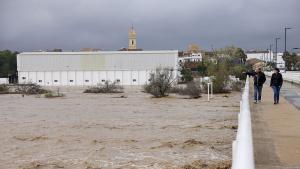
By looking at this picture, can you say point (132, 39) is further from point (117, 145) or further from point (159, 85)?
point (117, 145)

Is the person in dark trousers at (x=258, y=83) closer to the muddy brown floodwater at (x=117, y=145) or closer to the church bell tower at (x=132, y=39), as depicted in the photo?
the muddy brown floodwater at (x=117, y=145)

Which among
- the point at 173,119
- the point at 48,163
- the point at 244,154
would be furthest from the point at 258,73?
the point at 244,154

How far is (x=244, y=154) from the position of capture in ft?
14.7

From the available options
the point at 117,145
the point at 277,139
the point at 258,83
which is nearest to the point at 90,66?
the point at 258,83

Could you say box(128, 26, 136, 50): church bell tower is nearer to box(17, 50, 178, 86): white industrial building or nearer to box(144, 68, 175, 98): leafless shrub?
box(17, 50, 178, 86): white industrial building

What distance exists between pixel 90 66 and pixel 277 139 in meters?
114

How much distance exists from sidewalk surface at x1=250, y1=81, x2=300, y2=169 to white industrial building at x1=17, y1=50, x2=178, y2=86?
105314mm

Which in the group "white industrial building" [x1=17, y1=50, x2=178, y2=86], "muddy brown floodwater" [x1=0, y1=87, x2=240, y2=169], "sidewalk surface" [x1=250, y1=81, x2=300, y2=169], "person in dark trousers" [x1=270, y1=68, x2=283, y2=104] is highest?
"white industrial building" [x1=17, y1=50, x2=178, y2=86]

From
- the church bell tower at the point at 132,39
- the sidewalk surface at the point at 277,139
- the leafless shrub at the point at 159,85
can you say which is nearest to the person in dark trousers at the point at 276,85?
the sidewalk surface at the point at 277,139

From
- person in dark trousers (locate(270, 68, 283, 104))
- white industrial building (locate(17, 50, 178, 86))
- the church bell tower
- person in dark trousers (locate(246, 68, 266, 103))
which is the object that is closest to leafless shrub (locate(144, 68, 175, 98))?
person in dark trousers (locate(246, 68, 266, 103))

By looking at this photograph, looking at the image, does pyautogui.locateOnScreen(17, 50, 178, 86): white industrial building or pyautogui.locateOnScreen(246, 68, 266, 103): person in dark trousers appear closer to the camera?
pyautogui.locateOnScreen(246, 68, 266, 103): person in dark trousers

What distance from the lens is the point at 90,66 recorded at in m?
124

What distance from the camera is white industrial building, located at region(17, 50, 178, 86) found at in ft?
403

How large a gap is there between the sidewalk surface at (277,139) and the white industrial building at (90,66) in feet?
346
